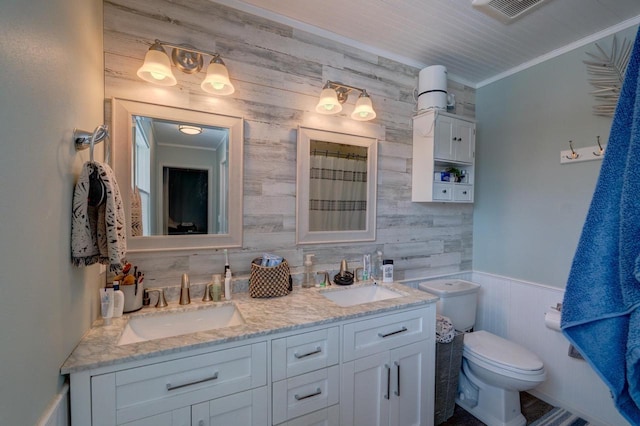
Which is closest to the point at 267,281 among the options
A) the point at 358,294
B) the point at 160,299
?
the point at 160,299

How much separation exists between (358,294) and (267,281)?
2.21ft

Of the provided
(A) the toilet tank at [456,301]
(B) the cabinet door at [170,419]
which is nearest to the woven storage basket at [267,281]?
(B) the cabinet door at [170,419]

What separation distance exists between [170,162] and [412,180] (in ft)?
5.70

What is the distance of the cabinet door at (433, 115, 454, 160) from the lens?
85.4 inches

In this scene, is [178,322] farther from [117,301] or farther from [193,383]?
[193,383]

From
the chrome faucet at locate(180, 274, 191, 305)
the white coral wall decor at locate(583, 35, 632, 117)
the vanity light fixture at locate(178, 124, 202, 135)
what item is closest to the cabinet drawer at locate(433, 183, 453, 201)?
the white coral wall decor at locate(583, 35, 632, 117)

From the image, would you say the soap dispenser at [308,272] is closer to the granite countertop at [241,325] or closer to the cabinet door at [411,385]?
the granite countertop at [241,325]

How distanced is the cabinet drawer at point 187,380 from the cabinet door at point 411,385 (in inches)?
30.5

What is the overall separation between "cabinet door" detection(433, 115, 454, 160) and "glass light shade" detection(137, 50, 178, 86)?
179 cm

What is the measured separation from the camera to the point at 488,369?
1.80 meters

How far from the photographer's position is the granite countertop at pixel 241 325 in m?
0.98

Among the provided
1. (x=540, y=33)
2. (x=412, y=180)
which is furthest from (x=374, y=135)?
(x=540, y=33)

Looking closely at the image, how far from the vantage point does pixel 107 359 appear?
0.96 m

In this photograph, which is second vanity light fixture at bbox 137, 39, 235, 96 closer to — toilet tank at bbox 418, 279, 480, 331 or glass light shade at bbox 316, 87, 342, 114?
glass light shade at bbox 316, 87, 342, 114
